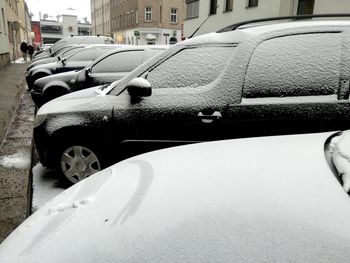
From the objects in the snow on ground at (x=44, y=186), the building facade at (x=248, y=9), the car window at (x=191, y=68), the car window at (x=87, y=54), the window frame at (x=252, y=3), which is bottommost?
the snow on ground at (x=44, y=186)

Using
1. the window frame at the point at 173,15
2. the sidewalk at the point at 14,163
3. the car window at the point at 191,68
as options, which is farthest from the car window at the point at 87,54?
the window frame at the point at 173,15

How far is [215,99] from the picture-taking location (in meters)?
3.22

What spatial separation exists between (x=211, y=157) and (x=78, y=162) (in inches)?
91.6

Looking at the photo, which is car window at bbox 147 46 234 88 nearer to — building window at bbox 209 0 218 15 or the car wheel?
the car wheel

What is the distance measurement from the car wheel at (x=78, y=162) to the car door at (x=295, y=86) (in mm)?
1517

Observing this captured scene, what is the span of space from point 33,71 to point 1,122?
150 inches

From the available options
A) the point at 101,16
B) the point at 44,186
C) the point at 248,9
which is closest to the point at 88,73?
the point at 44,186

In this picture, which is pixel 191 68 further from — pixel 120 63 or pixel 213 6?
pixel 213 6

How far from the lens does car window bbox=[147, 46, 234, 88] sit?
10.9ft

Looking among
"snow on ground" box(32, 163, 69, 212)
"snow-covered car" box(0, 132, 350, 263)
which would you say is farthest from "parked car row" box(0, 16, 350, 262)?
"snow on ground" box(32, 163, 69, 212)

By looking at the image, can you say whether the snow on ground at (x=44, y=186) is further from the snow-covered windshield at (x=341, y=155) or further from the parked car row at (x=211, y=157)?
the snow-covered windshield at (x=341, y=155)

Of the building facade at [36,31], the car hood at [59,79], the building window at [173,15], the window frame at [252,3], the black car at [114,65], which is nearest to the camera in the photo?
the black car at [114,65]

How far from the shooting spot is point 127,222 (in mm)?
1321

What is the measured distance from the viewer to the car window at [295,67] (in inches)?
120
